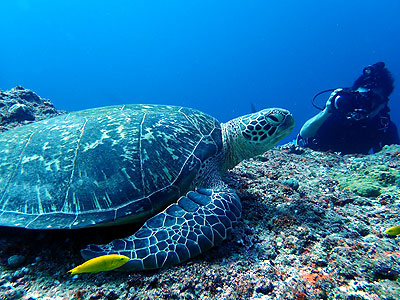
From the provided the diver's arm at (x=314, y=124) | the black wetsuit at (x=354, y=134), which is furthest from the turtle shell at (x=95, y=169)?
the black wetsuit at (x=354, y=134)

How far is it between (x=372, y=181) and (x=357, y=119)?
354cm

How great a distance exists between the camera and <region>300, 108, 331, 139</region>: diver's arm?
607cm

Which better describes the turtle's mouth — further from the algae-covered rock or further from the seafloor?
the algae-covered rock

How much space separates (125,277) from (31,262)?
874mm

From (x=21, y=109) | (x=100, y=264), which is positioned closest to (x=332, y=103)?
(x=100, y=264)

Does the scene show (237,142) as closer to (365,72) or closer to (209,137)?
(209,137)

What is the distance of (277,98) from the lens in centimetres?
10981

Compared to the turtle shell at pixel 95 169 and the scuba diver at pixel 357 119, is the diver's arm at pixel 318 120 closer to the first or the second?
the scuba diver at pixel 357 119

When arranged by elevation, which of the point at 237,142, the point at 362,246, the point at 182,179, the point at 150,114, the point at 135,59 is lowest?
the point at 362,246

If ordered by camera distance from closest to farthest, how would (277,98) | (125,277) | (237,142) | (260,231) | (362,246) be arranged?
(125,277)
(362,246)
(260,231)
(237,142)
(277,98)

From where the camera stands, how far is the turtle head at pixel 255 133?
2811mm

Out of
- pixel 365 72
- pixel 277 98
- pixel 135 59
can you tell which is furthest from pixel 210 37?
pixel 365 72

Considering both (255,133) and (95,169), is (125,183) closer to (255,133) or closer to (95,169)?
(95,169)

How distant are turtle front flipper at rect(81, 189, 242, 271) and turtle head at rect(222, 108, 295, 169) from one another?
0.98 meters
